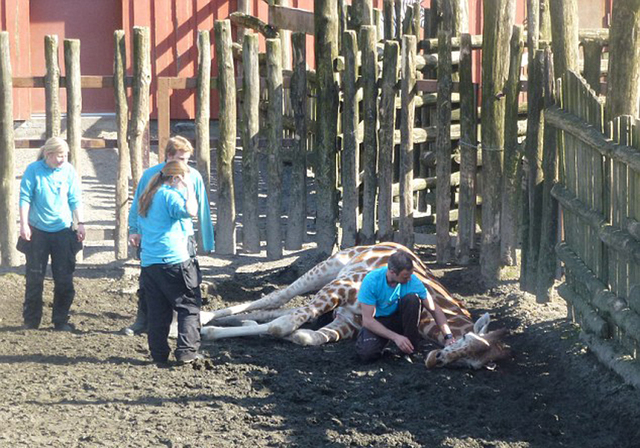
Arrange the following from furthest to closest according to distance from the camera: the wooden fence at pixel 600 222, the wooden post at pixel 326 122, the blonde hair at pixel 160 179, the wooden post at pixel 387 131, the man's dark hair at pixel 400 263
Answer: the wooden post at pixel 326 122
the wooden post at pixel 387 131
the man's dark hair at pixel 400 263
the blonde hair at pixel 160 179
the wooden fence at pixel 600 222

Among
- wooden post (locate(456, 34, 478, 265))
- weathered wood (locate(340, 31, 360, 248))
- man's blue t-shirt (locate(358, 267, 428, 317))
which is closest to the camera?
man's blue t-shirt (locate(358, 267, 428, 317))

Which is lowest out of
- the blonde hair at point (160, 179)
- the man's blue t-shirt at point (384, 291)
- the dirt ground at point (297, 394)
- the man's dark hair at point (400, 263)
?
the dirt ground at point (297, 394)

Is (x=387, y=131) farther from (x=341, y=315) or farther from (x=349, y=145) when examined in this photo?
(x=341, y=315)

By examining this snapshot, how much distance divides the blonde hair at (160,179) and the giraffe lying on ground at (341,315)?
4.53ft

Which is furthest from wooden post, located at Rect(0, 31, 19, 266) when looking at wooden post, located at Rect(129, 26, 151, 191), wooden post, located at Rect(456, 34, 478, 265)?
wooden post, located at Rect(456, 34, 478, 265)

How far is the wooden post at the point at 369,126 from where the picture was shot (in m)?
10.5

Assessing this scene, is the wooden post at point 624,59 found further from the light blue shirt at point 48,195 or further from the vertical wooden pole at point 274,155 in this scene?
the light blue shirt at point 48,195

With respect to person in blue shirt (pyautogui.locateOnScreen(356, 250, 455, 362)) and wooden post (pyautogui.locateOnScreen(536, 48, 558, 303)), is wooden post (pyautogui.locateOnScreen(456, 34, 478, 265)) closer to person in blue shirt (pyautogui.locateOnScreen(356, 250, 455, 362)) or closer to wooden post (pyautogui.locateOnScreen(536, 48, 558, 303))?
wooden post (pyautogui.locateOnScreen(536, 48, 558, 303))

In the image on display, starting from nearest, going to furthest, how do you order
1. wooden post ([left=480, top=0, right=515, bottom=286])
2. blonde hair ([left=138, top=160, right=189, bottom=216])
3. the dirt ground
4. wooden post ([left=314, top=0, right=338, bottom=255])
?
1. the dirt ground
2. blonde hair ([left=138, top=160, right=189, bottom=216])
3. wooden post ([left=480, top=0, right=515, bottom=286])
4. wooden post ([left=314, top=0, right=338, bottom=255])

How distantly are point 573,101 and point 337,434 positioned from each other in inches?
135

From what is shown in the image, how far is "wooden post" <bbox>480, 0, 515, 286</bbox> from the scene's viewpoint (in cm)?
989

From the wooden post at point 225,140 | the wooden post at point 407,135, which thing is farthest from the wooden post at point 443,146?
the wooden post at point 225,140

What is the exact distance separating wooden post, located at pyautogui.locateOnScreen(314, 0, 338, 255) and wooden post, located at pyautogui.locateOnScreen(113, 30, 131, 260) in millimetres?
1814

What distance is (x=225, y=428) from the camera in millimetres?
6582
